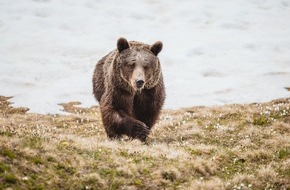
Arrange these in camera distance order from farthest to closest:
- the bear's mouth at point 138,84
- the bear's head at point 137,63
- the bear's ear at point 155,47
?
1. the bear's ear at point 155,47
2. the bear's head at point 137,63
3. the bear's mouth at point 138,84

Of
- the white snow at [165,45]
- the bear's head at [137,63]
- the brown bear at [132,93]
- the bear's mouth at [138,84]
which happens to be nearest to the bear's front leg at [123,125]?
the brown bear at [132,93]

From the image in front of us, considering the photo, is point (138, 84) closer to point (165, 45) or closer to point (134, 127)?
point (134, 127)

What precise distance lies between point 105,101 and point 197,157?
3.81 metres

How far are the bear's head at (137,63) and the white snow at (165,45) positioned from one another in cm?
1353

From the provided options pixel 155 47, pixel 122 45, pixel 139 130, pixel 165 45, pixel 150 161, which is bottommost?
pixel 165 45

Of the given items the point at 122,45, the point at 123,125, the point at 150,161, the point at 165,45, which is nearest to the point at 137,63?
the point at 122,45

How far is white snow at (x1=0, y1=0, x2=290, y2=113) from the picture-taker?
3250 centimetres

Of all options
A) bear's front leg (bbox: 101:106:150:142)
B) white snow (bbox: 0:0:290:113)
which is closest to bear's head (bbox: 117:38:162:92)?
bear's front leg (bbox: 101:106:150:142)

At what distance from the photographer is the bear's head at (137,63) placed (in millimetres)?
11914

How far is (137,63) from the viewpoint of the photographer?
1195 centimetres

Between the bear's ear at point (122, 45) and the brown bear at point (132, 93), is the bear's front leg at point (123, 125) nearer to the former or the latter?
the brown bear at point (132, 93)

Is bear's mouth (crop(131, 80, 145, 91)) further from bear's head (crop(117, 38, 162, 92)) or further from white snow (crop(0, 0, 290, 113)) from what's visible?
white snow (crop(0, 0, 290, 113))

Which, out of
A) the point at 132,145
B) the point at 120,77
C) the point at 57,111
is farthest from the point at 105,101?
the point at 57,111

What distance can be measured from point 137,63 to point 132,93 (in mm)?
1058
